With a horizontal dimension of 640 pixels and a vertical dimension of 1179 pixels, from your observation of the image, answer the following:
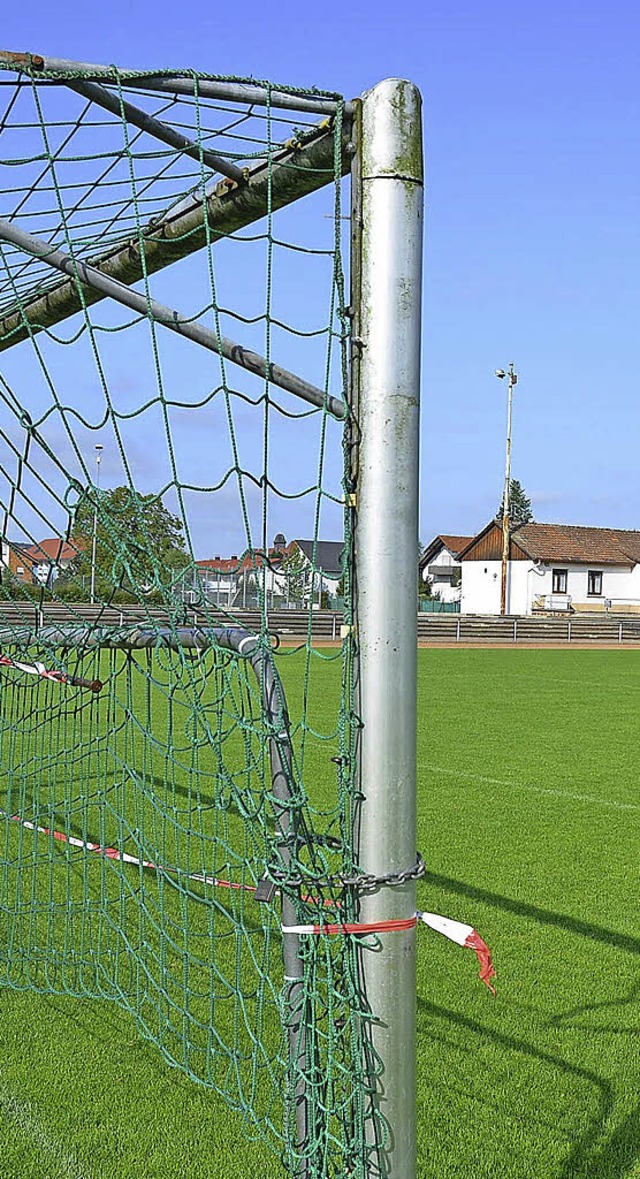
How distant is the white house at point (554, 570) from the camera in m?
49.8

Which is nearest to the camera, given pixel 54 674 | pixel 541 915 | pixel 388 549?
pixel 388 549

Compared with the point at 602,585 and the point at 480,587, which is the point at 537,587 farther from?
the point at 602,585

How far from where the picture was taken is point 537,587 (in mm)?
50031

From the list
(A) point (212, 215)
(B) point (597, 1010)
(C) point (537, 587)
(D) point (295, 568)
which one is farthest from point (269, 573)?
(C) point (537, 587)

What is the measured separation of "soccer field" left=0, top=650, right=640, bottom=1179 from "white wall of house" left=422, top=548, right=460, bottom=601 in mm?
63036

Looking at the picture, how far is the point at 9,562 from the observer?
396 cm

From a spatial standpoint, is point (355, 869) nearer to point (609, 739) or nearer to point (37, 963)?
point (37, 963)

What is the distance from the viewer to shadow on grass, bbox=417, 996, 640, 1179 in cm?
301

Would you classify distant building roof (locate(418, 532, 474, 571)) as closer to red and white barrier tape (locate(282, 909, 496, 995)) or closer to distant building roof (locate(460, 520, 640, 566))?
distant building roof (locate(460, 520, 640, 566))

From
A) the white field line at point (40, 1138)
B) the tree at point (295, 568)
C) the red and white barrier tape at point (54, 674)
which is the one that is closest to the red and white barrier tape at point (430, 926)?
the tree at point (295, 568)

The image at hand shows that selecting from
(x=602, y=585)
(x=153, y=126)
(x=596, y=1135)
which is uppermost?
(x=153, y=126)

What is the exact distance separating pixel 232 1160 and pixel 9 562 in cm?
203

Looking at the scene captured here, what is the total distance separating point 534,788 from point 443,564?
64.0 meters

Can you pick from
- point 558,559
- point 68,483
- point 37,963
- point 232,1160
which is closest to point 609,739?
point 37,963
